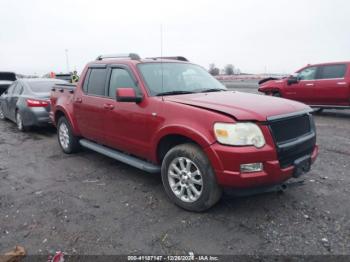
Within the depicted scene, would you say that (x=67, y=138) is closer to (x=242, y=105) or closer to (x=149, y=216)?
(x=149, y=216)

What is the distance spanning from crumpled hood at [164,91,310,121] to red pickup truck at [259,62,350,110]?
23.4ft

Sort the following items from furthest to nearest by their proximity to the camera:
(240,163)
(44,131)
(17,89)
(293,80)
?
1. (293,80)
2. (17,89)
3. (44,131)
4. (240,163)

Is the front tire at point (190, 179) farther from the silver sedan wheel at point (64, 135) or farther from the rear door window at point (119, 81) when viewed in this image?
the silver sedan wheel at point (64, 135)

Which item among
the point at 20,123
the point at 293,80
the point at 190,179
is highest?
the point at 293,80

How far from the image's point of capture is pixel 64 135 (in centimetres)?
625

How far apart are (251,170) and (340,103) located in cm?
842

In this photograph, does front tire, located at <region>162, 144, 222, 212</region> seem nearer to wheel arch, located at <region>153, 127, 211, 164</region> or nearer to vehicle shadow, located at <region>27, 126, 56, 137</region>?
wheel arch, located at <region>153, 127, 211, 164</region>

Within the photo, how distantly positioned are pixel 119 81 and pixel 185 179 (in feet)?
6.53

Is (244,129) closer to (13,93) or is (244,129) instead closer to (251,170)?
(251,170)

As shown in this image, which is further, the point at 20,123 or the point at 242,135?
the point at 20,123

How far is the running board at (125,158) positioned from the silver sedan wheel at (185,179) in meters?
0.34

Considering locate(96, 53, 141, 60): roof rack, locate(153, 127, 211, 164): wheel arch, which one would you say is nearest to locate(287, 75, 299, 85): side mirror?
locate(96, 53, 141, 60): roof rack

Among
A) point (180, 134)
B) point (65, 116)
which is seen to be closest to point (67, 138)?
point (65, 116)

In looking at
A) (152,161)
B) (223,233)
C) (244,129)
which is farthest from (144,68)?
(223,233)
